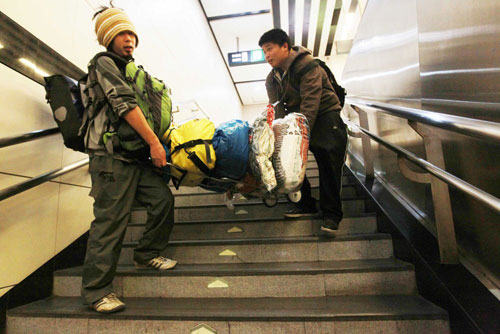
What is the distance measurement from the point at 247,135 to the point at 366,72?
2027 mm

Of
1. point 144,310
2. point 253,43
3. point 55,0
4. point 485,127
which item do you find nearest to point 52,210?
point 144,310

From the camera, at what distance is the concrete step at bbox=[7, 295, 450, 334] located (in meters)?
1.26

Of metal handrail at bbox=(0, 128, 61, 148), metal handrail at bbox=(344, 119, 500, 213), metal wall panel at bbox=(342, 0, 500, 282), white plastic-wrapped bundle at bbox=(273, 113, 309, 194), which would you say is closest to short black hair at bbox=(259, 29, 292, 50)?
white plastic-wrapped bundle at bbox=(273, 113, 309, 194)

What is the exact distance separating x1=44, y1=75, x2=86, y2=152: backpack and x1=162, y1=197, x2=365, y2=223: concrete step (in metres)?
1.11

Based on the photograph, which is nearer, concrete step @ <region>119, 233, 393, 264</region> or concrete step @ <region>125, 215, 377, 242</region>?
concrete step @ <region>119, 233, 393, 264</region>

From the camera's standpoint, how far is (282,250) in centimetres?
192

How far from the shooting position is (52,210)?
1.90 m

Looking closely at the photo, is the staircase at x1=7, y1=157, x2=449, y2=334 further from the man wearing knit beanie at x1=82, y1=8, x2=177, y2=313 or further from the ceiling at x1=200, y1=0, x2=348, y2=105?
the ceiling at x1=200, y1=0, x2=348, y2=105

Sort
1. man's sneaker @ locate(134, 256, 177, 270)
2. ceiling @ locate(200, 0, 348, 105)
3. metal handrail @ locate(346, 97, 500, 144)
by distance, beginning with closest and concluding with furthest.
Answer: metal handrail @ locate(346, 97, 500, 144), man's sneaker @ locate(134, 256, 177, 270), ceiling @ locate(200, 0, 348, 105)

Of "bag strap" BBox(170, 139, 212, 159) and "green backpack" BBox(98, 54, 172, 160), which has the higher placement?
"green backpack" BBox(98, 54, 172, 160)

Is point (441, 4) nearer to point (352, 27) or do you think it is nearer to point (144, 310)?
point (144, 310)

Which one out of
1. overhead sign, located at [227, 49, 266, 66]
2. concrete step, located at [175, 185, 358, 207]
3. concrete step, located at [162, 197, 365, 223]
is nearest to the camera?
concrete step, located at [162, 197, 365, 223]

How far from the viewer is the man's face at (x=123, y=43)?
1.64m

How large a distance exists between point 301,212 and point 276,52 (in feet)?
4.09
